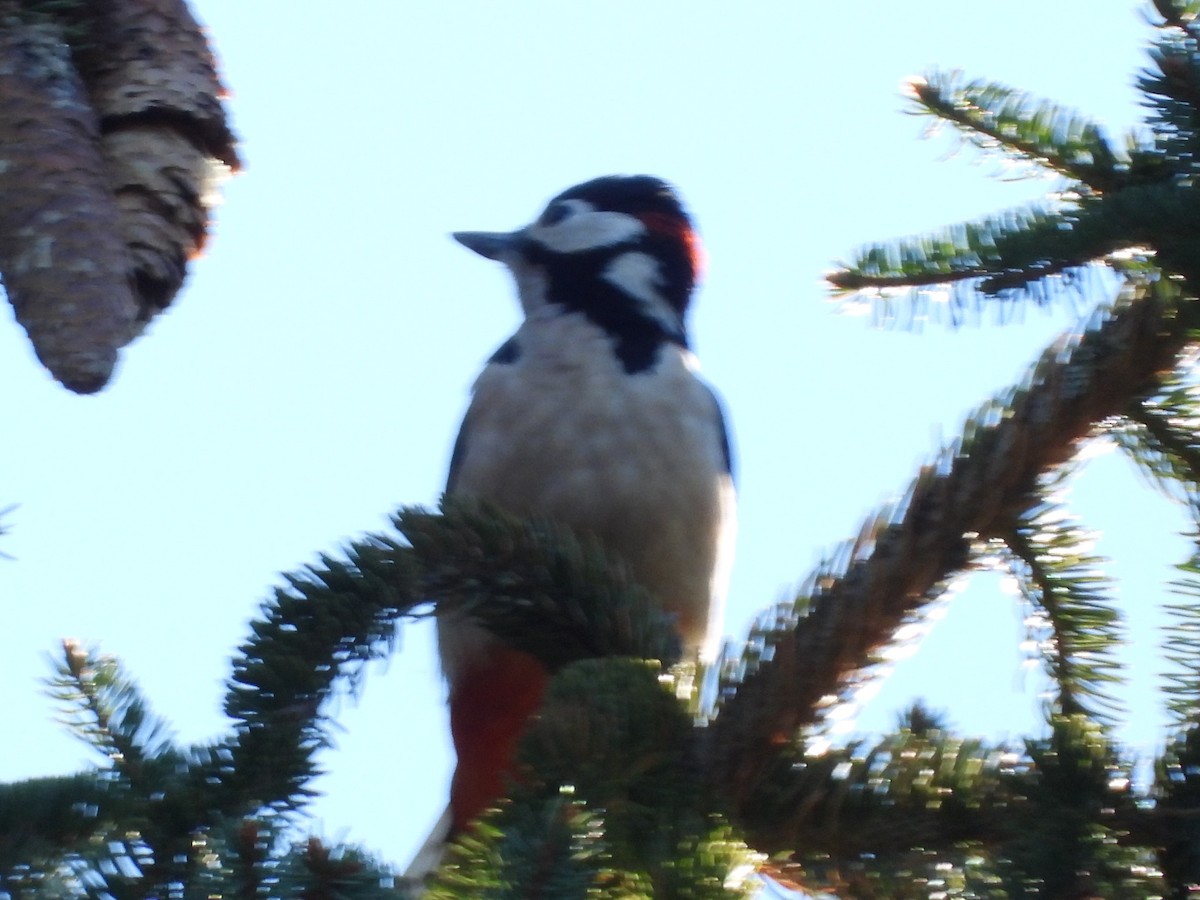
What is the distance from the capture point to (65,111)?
1715 mm

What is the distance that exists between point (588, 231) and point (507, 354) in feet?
1.47


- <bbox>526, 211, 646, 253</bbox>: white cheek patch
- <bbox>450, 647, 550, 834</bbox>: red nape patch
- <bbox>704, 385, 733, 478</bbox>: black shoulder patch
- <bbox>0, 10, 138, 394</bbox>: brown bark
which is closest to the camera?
<bbox>0, 10, 138, 394</bbox>: brown bark

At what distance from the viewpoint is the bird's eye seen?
2.97 m

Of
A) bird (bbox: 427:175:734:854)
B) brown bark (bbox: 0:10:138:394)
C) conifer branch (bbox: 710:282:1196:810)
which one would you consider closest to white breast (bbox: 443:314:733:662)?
bird (bbox: 427:175:734:854)

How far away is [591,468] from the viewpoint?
7.57 feet

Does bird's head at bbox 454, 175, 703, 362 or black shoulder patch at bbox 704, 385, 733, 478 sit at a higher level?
bird's head at bbox 454, 175, 703, 362

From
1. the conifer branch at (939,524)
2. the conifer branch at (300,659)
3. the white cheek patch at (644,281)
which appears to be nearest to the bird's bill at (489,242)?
the white cheek patch at (644,281)

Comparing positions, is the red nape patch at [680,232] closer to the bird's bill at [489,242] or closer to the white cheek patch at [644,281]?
the white cheek patch at [644,281]

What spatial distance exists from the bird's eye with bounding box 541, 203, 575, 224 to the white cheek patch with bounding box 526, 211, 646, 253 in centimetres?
1

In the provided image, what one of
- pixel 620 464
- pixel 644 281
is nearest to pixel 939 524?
pixel 620 464

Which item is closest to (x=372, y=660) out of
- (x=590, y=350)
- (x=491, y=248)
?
(x=590, y=350)

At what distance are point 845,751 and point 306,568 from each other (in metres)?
0.50

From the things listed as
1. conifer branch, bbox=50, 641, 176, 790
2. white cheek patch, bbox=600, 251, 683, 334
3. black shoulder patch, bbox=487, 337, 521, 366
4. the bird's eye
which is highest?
the bird's eye

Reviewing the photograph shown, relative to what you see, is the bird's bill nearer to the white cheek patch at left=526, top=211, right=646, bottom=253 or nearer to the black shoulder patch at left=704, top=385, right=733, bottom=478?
the white cheek patch at left=526, top=211, right=646, bottom=253
